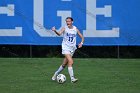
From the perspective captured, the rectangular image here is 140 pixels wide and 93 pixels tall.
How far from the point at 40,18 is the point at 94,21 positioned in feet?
8.66

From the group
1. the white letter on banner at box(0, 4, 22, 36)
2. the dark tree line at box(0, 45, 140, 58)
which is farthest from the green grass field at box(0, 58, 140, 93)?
the white letter on banner at box(0, 4, 22, 36)

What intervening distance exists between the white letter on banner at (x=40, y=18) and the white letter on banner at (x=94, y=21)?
1013mm

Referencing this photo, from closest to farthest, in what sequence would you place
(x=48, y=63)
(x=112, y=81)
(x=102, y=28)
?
(x=112, y=81)
(x=48, y=63)
(x=102, y=28)

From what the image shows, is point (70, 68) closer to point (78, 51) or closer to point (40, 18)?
point (40, 18)

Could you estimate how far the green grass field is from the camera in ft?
42.3

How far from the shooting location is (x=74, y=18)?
2344cm

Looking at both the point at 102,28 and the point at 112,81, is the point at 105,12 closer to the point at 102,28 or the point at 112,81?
the point at 102,28

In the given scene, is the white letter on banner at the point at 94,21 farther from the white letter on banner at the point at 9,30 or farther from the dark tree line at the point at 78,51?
the white letter on banner at the point at 9,30

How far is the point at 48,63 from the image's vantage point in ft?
69.6

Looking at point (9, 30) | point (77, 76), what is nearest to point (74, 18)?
point (9, 30)

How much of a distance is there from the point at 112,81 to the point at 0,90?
3.88m

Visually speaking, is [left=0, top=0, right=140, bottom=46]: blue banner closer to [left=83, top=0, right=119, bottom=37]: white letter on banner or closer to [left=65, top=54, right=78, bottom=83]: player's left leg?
[left=83, top=0, right=119, bottom=37]: white letter on banner

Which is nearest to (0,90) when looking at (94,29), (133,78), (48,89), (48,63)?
(48,89)

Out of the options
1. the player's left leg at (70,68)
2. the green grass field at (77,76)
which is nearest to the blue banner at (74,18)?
the green grass field at (77,76)
